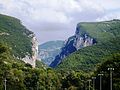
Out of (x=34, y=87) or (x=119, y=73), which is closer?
(x=119, y=73)

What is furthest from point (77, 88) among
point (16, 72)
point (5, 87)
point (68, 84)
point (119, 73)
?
point (119, 73)

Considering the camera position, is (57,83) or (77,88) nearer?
(77,88)

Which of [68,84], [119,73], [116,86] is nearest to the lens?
[116,86]

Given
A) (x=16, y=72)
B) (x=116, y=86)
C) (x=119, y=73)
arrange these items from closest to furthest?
(x=116, y=86), (x=119, y=73), (x=16, y=72)

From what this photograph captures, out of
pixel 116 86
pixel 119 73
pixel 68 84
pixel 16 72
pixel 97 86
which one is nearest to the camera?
pixel 116 86

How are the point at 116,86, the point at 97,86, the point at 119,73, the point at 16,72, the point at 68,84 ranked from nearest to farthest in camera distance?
the point at 116,86 < the point at 119,73 < the point at 97,86 < the point at 16,72 < the point at 68,84

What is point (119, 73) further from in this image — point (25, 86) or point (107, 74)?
point (25, 86)

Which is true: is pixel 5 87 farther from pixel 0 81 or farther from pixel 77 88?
pixel 77 88

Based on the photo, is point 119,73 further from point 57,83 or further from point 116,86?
point 57,83

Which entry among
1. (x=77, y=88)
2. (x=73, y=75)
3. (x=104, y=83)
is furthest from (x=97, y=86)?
(x=73, y=75)
